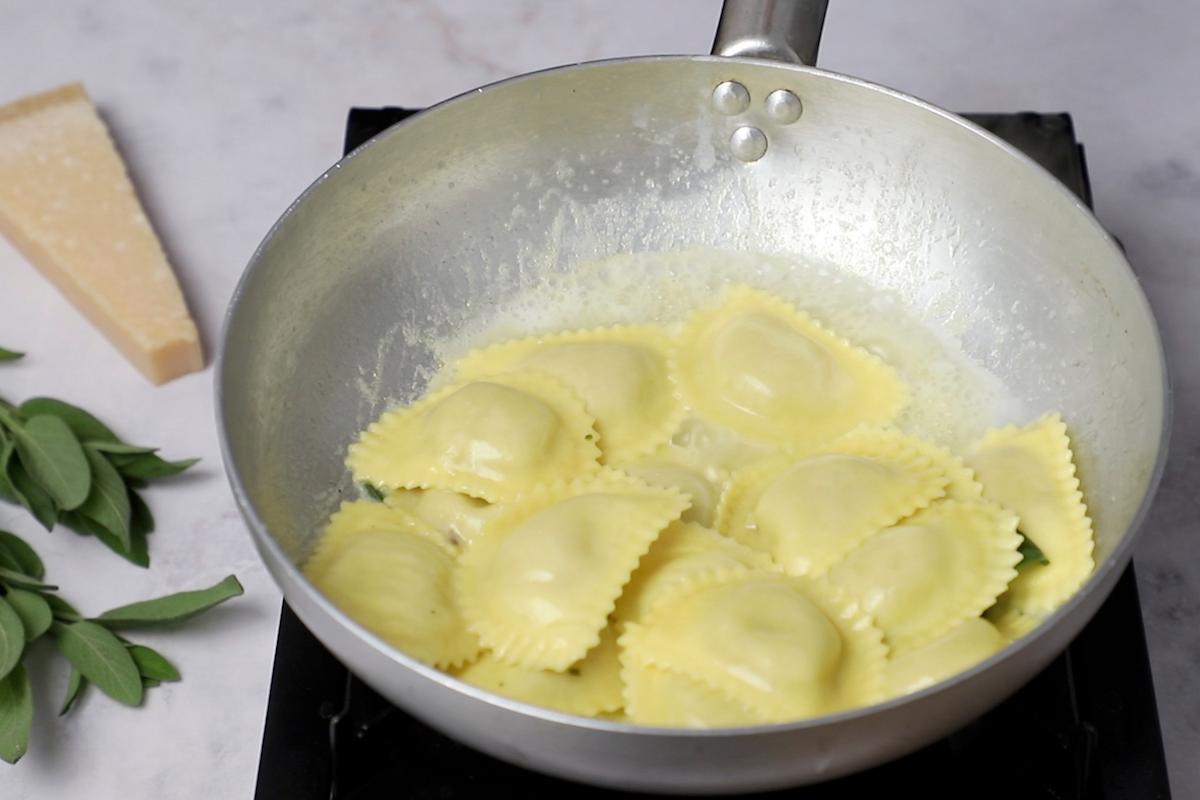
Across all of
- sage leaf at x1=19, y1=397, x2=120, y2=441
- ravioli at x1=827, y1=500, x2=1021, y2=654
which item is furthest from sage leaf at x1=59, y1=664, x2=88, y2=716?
ravioli at x1=827, y1=500, x2=1021, y2=654

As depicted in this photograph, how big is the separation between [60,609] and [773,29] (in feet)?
2.44

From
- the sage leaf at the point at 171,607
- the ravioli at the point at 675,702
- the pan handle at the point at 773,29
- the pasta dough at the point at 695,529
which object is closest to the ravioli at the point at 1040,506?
the pasta dough at the point at 695,529

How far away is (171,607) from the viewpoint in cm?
119

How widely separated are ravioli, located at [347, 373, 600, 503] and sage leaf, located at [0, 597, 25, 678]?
0.27 meters

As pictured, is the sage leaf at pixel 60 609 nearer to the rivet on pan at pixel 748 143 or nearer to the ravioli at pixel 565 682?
the ravioli at pixel 565 682

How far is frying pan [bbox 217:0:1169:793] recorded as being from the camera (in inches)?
44.4

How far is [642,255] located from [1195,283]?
571 millimetres

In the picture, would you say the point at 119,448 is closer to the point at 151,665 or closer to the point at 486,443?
the point at 151,665

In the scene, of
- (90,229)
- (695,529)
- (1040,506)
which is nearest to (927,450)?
(1040,506)

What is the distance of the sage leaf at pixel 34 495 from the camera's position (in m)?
1.26

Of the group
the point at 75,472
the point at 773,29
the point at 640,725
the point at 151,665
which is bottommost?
the point at 151,665

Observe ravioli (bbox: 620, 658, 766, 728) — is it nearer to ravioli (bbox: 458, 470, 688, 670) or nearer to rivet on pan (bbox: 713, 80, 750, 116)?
ravioli (bbox: 458, 470, 688, 670)

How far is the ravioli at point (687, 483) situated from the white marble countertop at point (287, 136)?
34cm

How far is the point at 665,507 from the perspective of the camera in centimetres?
106
